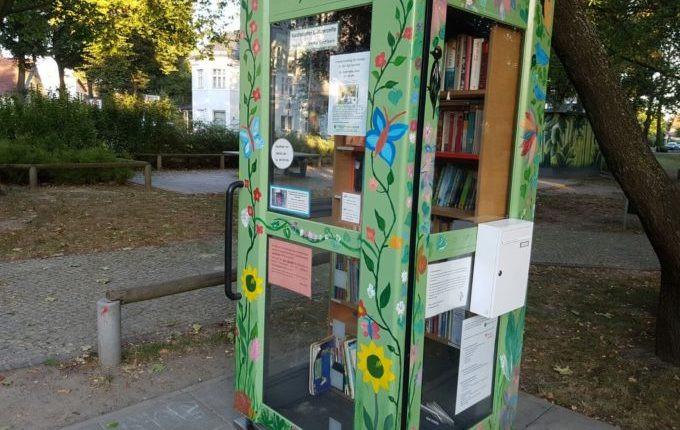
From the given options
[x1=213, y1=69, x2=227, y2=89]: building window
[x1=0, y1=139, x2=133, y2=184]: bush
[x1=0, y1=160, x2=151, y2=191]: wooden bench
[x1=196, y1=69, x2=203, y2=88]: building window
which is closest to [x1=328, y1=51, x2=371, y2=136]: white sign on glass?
[x1=0, y1=160, x2=151, y2=191]: wooden bench

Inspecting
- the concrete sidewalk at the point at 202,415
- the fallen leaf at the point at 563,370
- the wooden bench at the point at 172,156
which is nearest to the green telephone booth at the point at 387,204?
the concrete sidewalk at the point at 202,415

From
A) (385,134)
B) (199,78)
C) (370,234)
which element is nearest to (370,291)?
(370,234)

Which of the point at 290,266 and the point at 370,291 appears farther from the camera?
the point at 290,266

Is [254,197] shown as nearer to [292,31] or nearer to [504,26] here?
[292,31]

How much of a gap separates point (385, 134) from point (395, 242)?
0.42 metres

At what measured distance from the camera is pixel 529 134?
2.66m

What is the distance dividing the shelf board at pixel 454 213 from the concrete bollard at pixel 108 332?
7.81 ft

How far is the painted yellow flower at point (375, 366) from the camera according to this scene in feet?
7.38

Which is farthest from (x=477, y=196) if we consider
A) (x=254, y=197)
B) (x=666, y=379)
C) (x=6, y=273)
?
(x=6, y=273)

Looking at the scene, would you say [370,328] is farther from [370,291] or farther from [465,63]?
[465,63]

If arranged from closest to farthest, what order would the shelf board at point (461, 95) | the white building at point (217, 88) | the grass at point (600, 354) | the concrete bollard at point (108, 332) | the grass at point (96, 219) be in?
the shelf board at point (461, 95)
the grass at point (600, 354)
the concrete bollard at point (108, 332)
the grass at point (96, 219)
the white building at point (217, 88)

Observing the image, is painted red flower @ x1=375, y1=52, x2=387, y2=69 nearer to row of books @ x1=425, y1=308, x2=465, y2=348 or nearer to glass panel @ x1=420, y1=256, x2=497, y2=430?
glass panel @ x1=420, y1=256, x2=497, y2=430

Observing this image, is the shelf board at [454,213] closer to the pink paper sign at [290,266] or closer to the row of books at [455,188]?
the row of books at [455,188]

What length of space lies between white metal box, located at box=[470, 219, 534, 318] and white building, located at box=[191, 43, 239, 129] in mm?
39381
